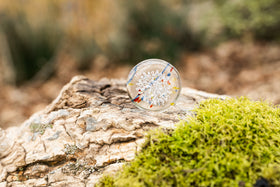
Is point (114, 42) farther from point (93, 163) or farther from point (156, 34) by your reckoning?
point (93, 163)

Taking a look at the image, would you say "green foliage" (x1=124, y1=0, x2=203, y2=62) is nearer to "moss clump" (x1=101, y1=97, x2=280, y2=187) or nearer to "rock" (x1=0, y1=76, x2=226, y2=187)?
"rock" (x1=0, y1=76, x2=226, y2=187)

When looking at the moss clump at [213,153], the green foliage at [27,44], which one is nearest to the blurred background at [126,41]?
the green foliage at [27,44]

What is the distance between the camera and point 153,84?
2.31m

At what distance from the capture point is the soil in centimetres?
501

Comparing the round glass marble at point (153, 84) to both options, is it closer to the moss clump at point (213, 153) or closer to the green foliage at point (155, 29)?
the moss clump at point (213, 153)

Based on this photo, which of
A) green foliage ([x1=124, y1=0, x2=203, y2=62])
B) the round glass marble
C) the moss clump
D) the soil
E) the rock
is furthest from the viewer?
green foliage ([x1=124, y1=0, x2=203, y2=62])

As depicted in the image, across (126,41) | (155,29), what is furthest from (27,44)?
(155,29)

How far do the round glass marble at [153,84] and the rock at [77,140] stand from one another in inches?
5.5

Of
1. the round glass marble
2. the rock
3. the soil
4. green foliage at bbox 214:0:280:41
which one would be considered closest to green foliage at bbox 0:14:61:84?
the soil

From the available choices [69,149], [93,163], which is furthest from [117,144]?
[69,149]

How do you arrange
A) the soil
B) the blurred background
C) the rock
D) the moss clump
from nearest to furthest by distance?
1. the moss clump
2. the rock
3. the soil
4. the blurred background

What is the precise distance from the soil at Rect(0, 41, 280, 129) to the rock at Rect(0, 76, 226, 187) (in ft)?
9.81

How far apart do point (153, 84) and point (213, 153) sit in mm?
1027

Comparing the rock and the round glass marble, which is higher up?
the round glass marble
